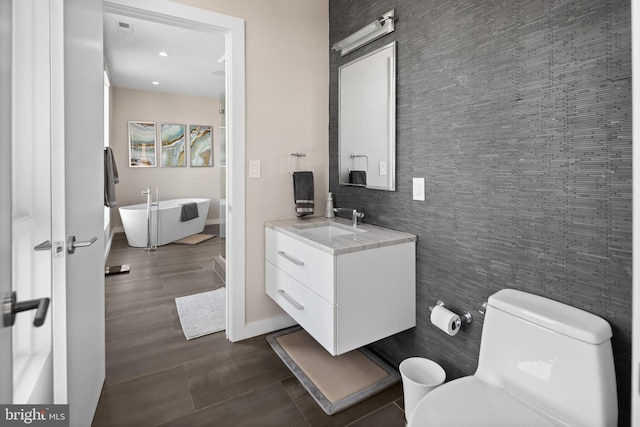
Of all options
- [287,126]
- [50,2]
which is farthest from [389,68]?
[50,2]

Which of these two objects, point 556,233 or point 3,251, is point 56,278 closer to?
point 3,251

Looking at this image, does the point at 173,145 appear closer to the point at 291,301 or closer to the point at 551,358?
the point at 291,301

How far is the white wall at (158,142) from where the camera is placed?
5.76m

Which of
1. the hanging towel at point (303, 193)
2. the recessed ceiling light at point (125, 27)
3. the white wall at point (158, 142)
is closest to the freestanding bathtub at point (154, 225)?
the white wall at point (158, 142)

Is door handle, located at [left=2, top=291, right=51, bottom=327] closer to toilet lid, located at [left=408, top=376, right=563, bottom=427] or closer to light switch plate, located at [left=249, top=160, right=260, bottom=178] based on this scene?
→ toilet lid, located at [left=408, top=376, right=563, bottom=427]

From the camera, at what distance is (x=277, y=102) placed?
2385 mm

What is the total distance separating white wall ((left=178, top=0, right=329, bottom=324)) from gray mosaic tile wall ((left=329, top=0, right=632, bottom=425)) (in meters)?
0.65

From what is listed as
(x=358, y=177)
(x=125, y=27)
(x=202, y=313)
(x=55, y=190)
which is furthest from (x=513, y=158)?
(x=125, y=27)

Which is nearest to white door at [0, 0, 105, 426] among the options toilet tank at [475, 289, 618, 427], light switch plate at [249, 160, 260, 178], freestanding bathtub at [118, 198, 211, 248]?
light switch plate at [249, 160, 260, 178]

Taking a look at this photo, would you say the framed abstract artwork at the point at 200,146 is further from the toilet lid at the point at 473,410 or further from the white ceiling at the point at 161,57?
the toilet lid at the point at 473,410

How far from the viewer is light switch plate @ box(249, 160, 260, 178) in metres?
2.32

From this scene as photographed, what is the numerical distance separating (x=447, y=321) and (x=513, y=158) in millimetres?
773

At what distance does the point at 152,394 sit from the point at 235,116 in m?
1.70

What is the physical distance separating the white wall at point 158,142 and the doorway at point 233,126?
4.44 m
